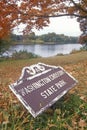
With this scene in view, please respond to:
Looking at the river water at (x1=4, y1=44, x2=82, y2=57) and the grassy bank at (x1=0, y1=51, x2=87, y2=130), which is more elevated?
the grassy bank at (x1=0, y1=51, x2=87, y2=130)

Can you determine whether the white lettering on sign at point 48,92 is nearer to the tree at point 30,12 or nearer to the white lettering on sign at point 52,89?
the white lettering on sign at point 52,89

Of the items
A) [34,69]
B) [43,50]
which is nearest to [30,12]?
[34,69]

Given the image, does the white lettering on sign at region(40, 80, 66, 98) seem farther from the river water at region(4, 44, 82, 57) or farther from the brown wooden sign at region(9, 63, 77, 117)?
the river water at region(4, 44, 82, 57)

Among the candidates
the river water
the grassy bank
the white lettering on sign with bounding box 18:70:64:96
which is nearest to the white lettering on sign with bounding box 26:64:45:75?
the white lettering on sign with bounding box 18:70:64:96

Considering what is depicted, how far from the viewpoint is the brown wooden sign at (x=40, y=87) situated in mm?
6223

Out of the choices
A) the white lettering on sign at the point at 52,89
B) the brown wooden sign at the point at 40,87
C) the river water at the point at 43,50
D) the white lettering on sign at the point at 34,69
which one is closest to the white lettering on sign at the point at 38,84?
the brown wooden sign at the point at 40,87

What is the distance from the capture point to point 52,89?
6910 millimetres

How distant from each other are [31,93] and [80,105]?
3.73 ft

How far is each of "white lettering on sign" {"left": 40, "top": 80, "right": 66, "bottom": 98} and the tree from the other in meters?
10.7

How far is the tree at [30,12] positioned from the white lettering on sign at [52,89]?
10.7 metres

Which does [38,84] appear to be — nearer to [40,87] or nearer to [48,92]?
[40,87]

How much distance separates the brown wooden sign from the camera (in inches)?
245

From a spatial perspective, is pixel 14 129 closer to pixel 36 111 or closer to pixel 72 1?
pixel 36 111

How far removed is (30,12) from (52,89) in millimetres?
12047
